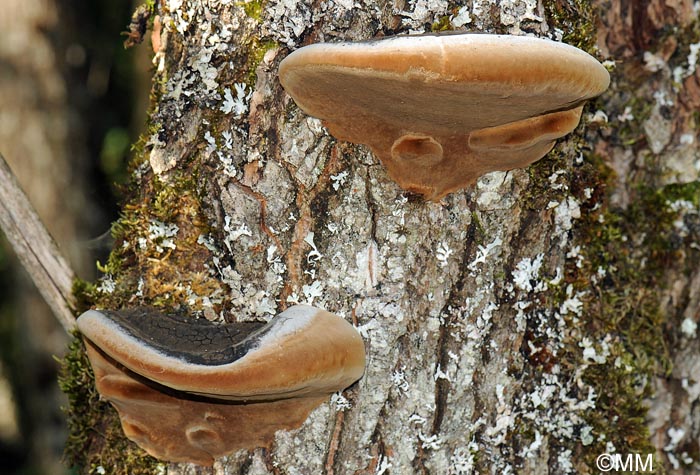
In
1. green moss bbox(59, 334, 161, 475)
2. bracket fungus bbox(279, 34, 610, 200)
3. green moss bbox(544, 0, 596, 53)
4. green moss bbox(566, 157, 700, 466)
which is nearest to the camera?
bracket fungus bbox(279, 34, 610, 200)

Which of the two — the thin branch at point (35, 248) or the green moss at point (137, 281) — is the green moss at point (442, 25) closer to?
the green moss at point (137, 281)

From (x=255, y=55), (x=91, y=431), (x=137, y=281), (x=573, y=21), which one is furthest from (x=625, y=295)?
(x=91, y=431)

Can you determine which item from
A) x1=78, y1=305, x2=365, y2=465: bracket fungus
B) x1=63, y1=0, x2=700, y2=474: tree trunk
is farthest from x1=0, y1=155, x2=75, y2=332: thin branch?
Answer: x1=78, y1=305, x2=365, y2=465: bracket fungus

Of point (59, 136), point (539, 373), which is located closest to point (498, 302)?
point (539, 373)

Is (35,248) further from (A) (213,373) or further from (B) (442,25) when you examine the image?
(B) (442,25)

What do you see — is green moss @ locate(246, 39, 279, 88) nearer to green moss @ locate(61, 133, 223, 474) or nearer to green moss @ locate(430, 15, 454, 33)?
green moss @ locate(61, 133, 223, 474)
